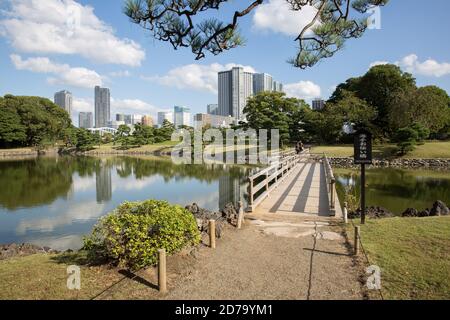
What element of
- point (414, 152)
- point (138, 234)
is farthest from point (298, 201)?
point (414, 152)

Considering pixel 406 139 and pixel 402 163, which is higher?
pixel 406 139

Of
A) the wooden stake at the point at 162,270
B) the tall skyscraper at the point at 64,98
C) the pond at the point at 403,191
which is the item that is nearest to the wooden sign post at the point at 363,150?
the wooden stake at the point at 162,270

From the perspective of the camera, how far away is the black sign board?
23.4ft

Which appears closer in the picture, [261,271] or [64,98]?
[261,271]

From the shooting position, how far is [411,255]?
510 centimetres

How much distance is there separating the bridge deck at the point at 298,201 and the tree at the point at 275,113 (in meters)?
27.2

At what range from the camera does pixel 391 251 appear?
531cm

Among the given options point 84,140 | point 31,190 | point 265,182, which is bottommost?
point 31,190

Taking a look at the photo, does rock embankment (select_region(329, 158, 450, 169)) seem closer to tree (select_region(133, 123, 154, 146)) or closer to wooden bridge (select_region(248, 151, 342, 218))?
wooden bridge (select_region(248, 151, 342, 218))

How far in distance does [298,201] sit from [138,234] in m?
6.30

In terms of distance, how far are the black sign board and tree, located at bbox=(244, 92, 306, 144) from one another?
33.1m

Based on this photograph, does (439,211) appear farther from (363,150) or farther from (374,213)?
(363,150)
